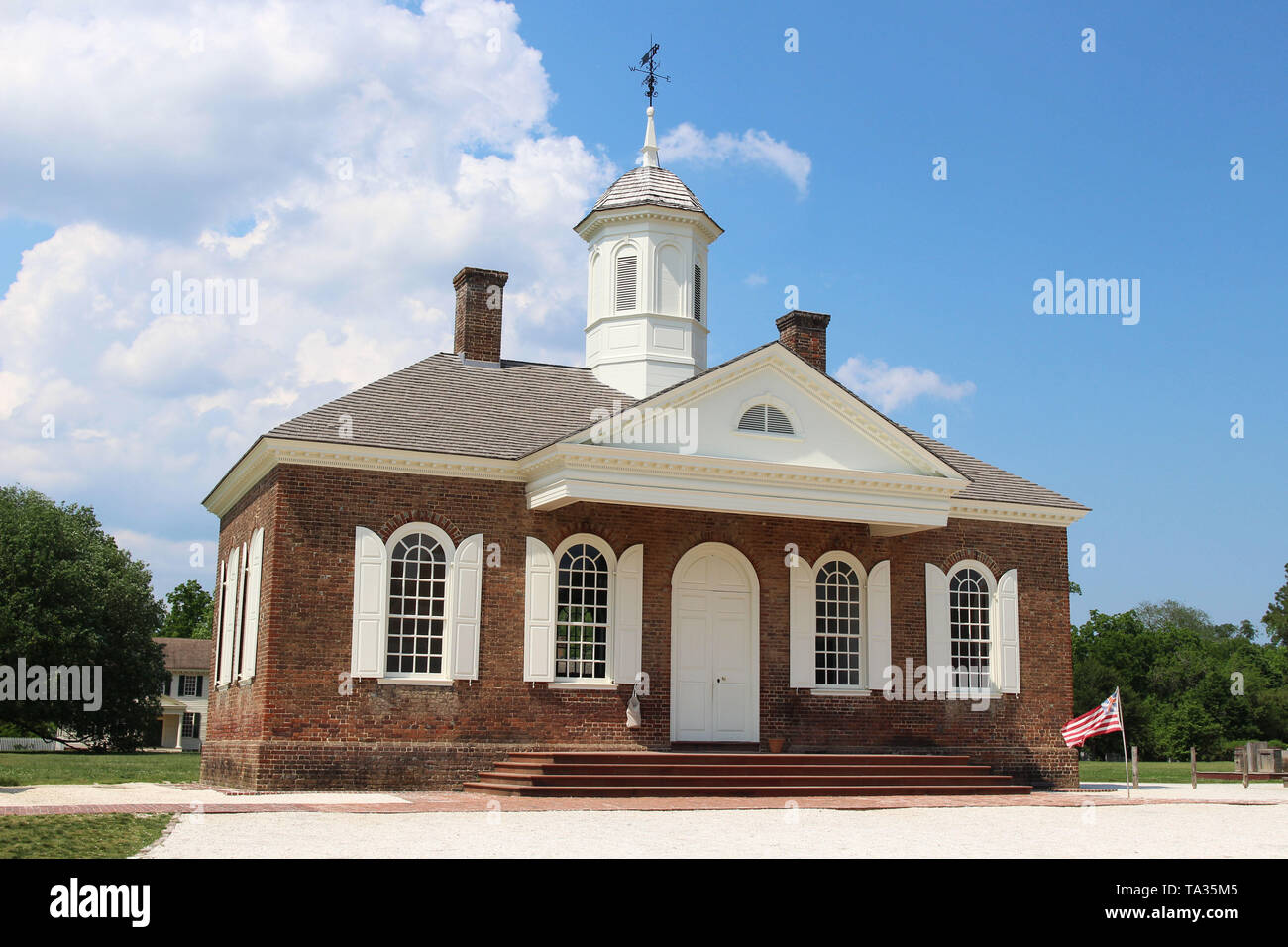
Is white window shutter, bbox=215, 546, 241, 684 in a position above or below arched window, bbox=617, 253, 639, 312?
below

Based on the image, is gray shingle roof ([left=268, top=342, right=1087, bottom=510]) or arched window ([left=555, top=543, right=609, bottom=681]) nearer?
gray shingle roof ([left=268, top=342, right=1087, bottom=510])

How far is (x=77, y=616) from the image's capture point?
160 feet

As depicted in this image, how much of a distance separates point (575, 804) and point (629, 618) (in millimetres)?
5031

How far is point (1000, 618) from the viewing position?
24734mm

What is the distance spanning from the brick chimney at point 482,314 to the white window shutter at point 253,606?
5.79 meters

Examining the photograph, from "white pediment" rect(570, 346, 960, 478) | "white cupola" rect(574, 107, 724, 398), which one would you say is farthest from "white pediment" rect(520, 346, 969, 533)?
"white cupola" rect(574, 107, 724, 398)

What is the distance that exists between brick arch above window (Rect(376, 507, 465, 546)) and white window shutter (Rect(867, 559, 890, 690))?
779cm

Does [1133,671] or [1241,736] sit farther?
[1133,671]

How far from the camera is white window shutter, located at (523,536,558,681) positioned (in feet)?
70.0

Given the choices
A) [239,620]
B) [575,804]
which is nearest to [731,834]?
[575,804]

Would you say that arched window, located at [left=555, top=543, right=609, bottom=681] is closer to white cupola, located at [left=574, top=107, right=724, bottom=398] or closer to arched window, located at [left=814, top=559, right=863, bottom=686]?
arched window, located at [left=814, top=559, right=863, bottom=686]

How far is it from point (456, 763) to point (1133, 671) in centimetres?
5947
